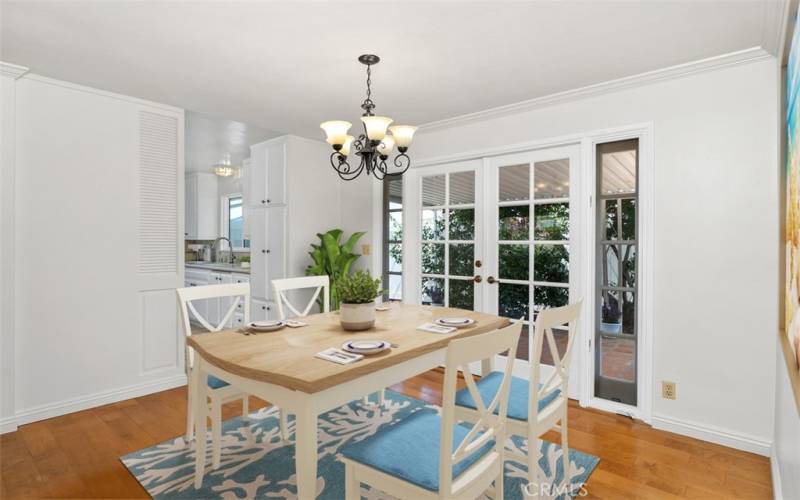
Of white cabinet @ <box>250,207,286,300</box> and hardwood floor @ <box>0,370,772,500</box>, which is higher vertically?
white cabinet @ <box>250,207,286,300</box>

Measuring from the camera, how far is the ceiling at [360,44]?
2.09 metres

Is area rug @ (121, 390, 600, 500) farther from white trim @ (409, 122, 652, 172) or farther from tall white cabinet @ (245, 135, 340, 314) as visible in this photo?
white trim @ (409, 122, 652, 172)

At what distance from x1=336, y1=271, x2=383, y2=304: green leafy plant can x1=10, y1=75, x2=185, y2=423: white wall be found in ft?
6.87

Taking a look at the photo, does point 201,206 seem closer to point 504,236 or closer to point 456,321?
point 504,236

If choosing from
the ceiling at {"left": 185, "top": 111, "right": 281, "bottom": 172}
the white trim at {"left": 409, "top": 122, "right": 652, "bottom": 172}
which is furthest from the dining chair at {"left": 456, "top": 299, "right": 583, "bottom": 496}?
the ceiling at {"left": 185, "top": 111, "right": 281, "bottom": 172}

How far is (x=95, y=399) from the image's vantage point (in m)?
3.18

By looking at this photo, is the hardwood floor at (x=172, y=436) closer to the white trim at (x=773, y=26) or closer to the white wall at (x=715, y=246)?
the white wall at (x=715, y=246)

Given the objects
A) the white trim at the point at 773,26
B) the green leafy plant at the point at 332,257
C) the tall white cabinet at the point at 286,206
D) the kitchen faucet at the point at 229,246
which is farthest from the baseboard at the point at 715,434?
the kitchen faucet at the point at 229,246

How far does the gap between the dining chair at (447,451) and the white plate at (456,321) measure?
2.39 feet

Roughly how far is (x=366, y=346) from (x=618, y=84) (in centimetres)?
254

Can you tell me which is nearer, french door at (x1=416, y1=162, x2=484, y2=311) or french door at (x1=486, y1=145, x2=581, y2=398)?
french door at (x1=486, y1=145, x2=581, y2=398)

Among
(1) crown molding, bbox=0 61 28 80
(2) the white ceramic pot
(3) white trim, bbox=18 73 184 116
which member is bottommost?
(2) the white ceramic pot

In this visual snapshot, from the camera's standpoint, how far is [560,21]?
219 centimetres

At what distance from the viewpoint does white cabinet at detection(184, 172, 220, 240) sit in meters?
7.04
